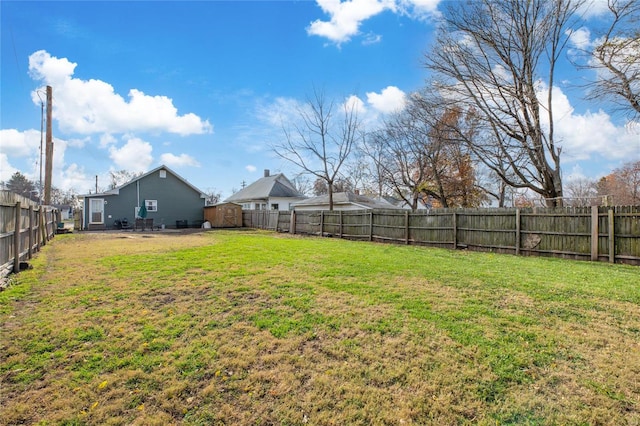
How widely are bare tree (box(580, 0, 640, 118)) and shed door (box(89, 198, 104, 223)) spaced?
27.7 metres

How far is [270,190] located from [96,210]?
44.8 ft

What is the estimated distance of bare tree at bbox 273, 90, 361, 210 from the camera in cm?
2141

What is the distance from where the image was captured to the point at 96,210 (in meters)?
22.5

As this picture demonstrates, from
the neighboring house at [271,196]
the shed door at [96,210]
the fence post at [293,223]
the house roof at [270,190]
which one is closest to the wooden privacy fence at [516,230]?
the fence post at [293,223]

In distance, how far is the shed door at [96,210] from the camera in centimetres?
2227

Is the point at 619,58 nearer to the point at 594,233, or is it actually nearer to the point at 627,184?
the point at 594,233

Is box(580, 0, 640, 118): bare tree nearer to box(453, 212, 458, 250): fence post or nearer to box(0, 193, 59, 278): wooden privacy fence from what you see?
box(453, 212, 458, 250): fence post

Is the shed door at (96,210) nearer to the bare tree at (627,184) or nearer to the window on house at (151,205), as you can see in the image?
the window on house at (151,205)

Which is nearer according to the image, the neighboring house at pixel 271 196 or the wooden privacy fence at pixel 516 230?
the wooden privacy fence at pixel 516 230

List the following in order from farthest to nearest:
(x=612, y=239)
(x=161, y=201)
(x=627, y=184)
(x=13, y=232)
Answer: (x=627, y=184) < (x=161, y=201) < (x=612, y=239) < (x=13, y=232)

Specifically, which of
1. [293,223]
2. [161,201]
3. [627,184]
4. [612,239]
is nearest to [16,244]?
[293,223]

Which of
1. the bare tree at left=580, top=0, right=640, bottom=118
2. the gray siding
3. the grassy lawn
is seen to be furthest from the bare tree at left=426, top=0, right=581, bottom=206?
the gray siding

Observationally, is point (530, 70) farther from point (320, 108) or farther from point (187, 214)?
point (187, 214)

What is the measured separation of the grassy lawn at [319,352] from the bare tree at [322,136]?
16782 mm
